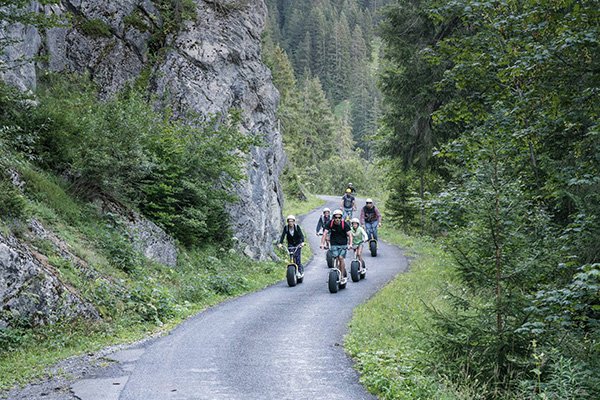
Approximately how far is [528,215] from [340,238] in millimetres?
6686

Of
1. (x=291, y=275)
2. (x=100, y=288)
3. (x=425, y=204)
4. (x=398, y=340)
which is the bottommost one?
(x=398, y=340)

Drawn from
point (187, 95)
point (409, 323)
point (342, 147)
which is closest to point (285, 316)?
point (409, 323)

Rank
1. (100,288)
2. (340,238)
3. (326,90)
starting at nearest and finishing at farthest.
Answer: (100,288) → (340,238) → (326,90)

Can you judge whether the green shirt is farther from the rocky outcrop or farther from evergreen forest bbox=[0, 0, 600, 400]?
the rocky outcrop

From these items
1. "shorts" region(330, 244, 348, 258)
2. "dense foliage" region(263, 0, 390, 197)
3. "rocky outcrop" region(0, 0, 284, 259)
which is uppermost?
"dense foliage" region(263, 0, 390, 197)

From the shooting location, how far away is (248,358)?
26.3 ft

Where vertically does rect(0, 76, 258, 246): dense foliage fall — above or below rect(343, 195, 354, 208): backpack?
above

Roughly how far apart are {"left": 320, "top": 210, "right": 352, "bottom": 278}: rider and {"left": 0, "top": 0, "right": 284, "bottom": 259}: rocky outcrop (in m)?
5.37

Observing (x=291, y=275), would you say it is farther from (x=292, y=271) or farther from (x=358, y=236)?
(x=358, y=236)

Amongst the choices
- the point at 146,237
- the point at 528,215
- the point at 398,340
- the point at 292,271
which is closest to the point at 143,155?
the point at 146,237

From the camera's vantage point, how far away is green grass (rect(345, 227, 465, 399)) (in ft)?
20.9

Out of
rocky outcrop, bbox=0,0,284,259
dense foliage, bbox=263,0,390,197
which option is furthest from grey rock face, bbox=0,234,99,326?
dense foliage, bbox=263,0,390,197

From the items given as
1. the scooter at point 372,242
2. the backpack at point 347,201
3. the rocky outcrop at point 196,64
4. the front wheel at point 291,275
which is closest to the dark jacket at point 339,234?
the front wheel at point 291,275

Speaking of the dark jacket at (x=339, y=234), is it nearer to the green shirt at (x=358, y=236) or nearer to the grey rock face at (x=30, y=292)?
the green shirt at (x=358, y=236)
